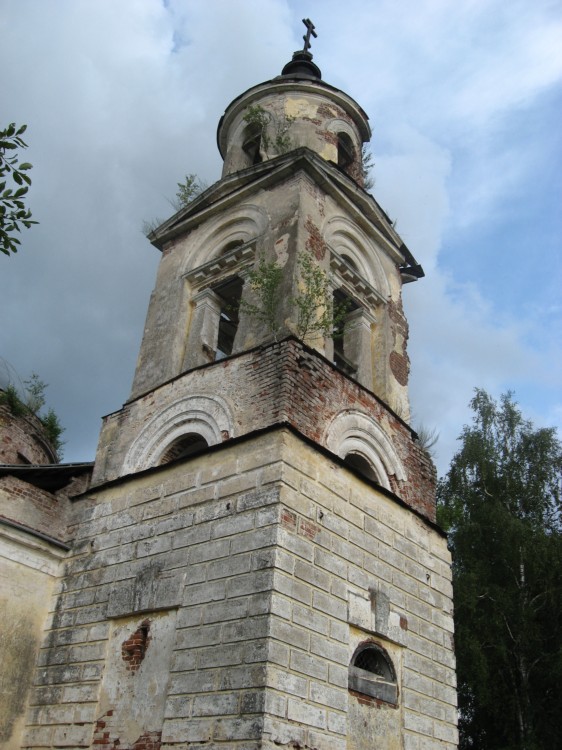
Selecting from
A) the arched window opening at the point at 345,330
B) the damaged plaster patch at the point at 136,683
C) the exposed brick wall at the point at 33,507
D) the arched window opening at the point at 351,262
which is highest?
the arched window opening at the point at 351,262

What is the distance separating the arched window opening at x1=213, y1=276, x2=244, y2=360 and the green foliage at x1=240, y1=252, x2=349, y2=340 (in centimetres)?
73

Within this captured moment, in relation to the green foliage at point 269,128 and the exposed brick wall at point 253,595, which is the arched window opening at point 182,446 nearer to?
the exposed brick wall at point 253,595

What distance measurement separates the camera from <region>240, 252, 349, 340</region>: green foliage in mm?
9766

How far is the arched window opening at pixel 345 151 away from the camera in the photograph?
1448cm

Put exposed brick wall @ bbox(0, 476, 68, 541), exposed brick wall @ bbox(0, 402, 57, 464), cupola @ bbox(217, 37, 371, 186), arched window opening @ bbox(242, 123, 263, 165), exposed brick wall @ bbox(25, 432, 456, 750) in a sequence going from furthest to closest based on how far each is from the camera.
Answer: exposed brick wall @ bbox(0, 402, 57, 464)
arched window opening @ bbox(242, 123, 263, 165)
cupola @ bbox(217, 37, 371, 186)
exposed brick wall @ bbox(0, 476, 68, 541)
exposed brick wall @ bbox(25, 432, 456, 750)

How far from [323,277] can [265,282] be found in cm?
85

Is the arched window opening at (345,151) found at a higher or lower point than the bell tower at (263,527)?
higher

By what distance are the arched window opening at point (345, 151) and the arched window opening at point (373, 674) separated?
962 cm

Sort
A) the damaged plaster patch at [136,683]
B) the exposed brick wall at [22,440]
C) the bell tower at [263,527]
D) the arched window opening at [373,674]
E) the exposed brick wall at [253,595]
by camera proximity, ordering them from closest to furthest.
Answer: the exposed brick wall at [253,595] < the bell tower at [263,527] < the damaged plaster patch at [136,683] < the arched window opening at [373,674] < the exposed brick wall at [22,440]

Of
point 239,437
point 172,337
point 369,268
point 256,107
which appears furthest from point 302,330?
point 256,107

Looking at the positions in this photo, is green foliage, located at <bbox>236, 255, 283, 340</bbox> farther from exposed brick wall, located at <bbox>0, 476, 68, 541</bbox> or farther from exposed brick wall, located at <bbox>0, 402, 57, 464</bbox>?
exposed brick wall, located at <bbox>0, 402, 57, 464</bbox>

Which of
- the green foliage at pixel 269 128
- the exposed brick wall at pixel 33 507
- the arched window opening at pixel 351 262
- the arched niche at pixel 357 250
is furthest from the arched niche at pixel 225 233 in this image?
the exposed brick wall at pixel 33 507

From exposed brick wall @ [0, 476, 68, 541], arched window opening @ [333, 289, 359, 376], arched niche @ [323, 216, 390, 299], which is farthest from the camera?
arched niche @ [323, 216, 390, 299]

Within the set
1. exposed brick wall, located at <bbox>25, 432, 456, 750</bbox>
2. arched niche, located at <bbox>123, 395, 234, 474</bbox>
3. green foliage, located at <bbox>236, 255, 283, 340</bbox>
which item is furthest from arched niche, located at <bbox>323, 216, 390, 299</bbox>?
exposed brick wall, located at <bbox>25, 432, 456, 750</bbox>
